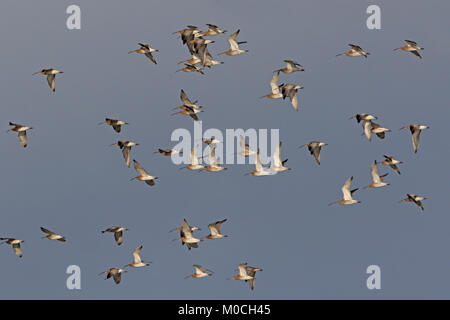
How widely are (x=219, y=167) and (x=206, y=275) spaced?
8.24m

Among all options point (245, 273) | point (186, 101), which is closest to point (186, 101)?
point (186, 101)

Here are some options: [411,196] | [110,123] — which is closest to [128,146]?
[110,123]

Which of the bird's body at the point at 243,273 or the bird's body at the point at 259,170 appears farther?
the bird's body at the point at 243,273

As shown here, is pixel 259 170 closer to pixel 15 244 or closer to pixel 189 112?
pixel 189 112

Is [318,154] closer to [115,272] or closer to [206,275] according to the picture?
[206,275]

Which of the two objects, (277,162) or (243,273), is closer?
(277,162)

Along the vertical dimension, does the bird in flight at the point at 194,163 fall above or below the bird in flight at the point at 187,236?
Answer: above

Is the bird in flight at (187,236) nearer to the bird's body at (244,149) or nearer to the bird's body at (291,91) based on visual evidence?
the bird's body at (244,149)

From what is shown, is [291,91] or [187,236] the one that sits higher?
[291,91]

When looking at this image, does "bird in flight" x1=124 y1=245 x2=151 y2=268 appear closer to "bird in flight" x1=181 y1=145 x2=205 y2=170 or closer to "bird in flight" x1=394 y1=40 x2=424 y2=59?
"bird in flight" x1=181 y1=145 x2=205 y2=170

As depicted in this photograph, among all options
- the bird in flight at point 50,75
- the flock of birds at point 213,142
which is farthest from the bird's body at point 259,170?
the bird in flight at point 50,75

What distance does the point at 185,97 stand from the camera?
298 feet

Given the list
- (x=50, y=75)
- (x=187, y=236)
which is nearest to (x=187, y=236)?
(x=187, y=236)
